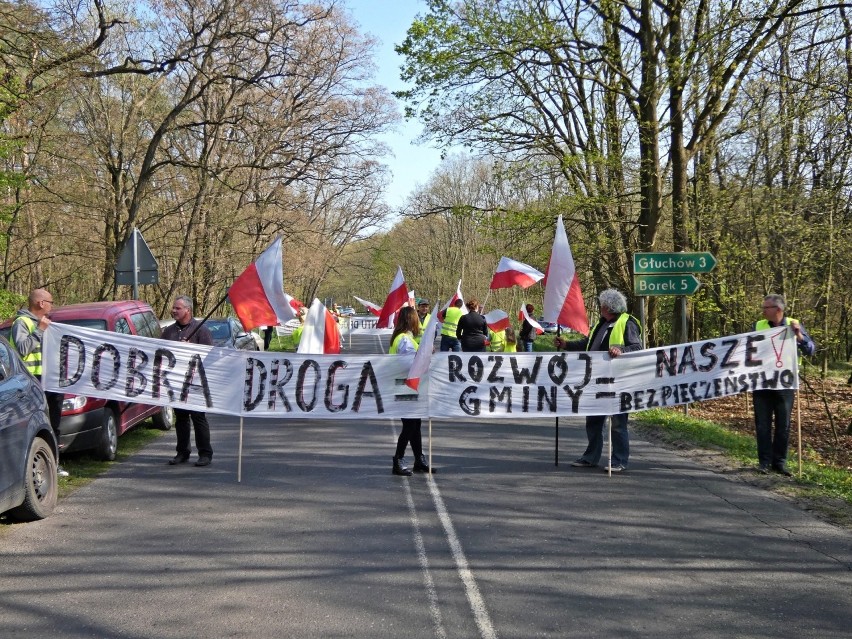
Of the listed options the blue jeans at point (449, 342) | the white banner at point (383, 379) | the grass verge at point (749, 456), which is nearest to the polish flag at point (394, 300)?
the blue jeans at point (449, 342)

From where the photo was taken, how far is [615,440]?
9.68 m

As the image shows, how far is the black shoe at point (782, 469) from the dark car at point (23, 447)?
7.61 meters

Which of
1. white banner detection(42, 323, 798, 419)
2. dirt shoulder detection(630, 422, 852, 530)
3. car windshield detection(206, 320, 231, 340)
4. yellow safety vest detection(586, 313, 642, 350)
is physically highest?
car windshield detection(206, 320, 231, 340)

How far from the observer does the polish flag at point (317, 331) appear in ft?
43.3

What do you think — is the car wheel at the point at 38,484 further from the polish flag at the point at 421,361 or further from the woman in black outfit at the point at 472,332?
the woman in black outfit at the point at 472,332

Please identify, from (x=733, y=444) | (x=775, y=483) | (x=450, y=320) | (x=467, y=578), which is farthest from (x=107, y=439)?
(x=450, y=320)

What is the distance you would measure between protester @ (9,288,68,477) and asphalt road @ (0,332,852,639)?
3.18ft

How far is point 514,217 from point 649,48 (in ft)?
15.9

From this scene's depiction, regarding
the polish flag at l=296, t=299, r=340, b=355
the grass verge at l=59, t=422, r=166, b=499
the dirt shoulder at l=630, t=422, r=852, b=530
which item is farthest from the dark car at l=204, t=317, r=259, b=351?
the dirt shoulder at l=630, t=422, r=852, b=530

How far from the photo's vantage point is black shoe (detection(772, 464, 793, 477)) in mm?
9203

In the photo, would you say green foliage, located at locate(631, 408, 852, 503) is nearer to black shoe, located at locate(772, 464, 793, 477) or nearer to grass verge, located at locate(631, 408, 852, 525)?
grass verge, located at locate(631, 408, 852, 525)

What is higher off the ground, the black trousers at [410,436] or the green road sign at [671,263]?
the green road sign at [671,263]

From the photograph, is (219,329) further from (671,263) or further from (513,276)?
(671,263)

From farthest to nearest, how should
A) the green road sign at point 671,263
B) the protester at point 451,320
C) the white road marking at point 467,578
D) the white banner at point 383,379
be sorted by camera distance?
1. the protester at point 451,320
2. the green road sign at point 671,263
3. the white banner at point 383,379
4. the white road marking at point 467,578
